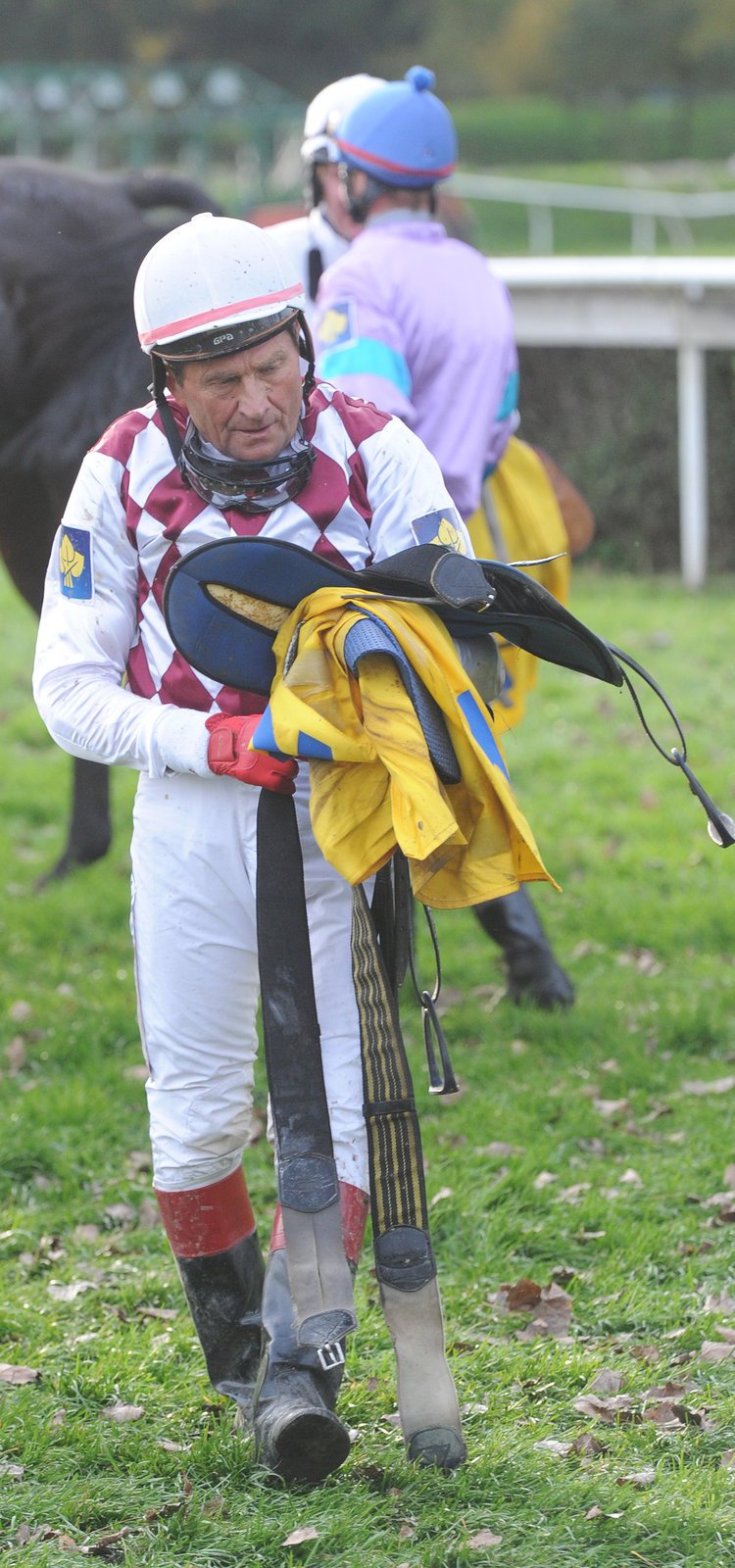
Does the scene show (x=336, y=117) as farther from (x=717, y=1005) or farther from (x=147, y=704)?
(x=717, y=1005)

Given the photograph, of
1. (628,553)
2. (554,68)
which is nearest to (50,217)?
(628,553)

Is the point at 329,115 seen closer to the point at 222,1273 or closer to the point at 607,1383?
the point at 222,1273

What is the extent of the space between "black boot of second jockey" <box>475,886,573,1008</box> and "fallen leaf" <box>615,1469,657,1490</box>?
250 centimetres

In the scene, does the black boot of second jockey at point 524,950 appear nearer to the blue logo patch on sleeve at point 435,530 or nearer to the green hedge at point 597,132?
the blue logo patch on sleeve at point 435,530

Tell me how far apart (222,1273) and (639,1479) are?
852 millimetres

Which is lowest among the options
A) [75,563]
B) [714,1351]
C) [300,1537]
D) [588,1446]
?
[714,1351]

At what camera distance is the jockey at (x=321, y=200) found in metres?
5.03

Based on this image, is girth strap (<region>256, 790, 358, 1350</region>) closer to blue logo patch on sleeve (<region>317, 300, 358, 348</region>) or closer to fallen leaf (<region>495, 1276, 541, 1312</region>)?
fallen leaf (<region>495, 1276, 541, 1312</region>)

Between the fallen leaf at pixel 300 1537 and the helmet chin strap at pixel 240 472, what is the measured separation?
1752 millimetres

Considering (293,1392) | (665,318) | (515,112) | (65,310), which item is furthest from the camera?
(515,112)

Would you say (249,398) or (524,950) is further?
(524,950)

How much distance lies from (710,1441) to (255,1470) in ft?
2.75

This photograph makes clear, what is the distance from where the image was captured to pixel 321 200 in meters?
5.30

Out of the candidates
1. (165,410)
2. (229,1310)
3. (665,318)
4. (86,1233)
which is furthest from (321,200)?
(665,318)
